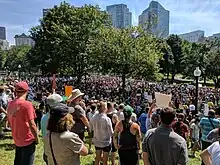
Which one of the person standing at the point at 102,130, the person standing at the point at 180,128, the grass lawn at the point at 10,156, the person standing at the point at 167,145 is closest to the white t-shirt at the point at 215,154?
the person standing at the point at 167,145

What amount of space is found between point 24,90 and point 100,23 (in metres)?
30.2

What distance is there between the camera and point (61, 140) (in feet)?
10.8

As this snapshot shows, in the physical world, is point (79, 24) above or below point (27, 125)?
above

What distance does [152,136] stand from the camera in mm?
3607

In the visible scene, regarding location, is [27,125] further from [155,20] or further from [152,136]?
[155,20]

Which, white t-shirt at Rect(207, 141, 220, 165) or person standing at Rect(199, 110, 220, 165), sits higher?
white t-shirt at Rect(207, 141, 220, 165)

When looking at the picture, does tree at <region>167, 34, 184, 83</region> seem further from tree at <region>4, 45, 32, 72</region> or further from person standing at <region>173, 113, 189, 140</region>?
person standing at <region>173, 113, 189, 140</region>

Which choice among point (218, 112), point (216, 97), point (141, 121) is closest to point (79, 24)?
point (216, 97)

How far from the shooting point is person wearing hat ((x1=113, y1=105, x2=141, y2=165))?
17.3ft

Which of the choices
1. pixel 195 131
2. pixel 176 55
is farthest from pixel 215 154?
pixel 176 55

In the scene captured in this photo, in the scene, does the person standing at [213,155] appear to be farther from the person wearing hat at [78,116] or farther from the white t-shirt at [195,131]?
the white t-shirt at [195,131]

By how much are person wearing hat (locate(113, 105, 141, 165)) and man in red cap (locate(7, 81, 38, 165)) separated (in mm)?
1451

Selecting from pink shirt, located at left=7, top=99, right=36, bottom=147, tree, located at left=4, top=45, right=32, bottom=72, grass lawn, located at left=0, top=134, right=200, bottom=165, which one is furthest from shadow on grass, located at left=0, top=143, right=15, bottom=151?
tree, located at left=4, top=45, right=32, bottom=72

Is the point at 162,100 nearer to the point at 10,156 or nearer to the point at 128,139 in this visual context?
the point at 128,139
